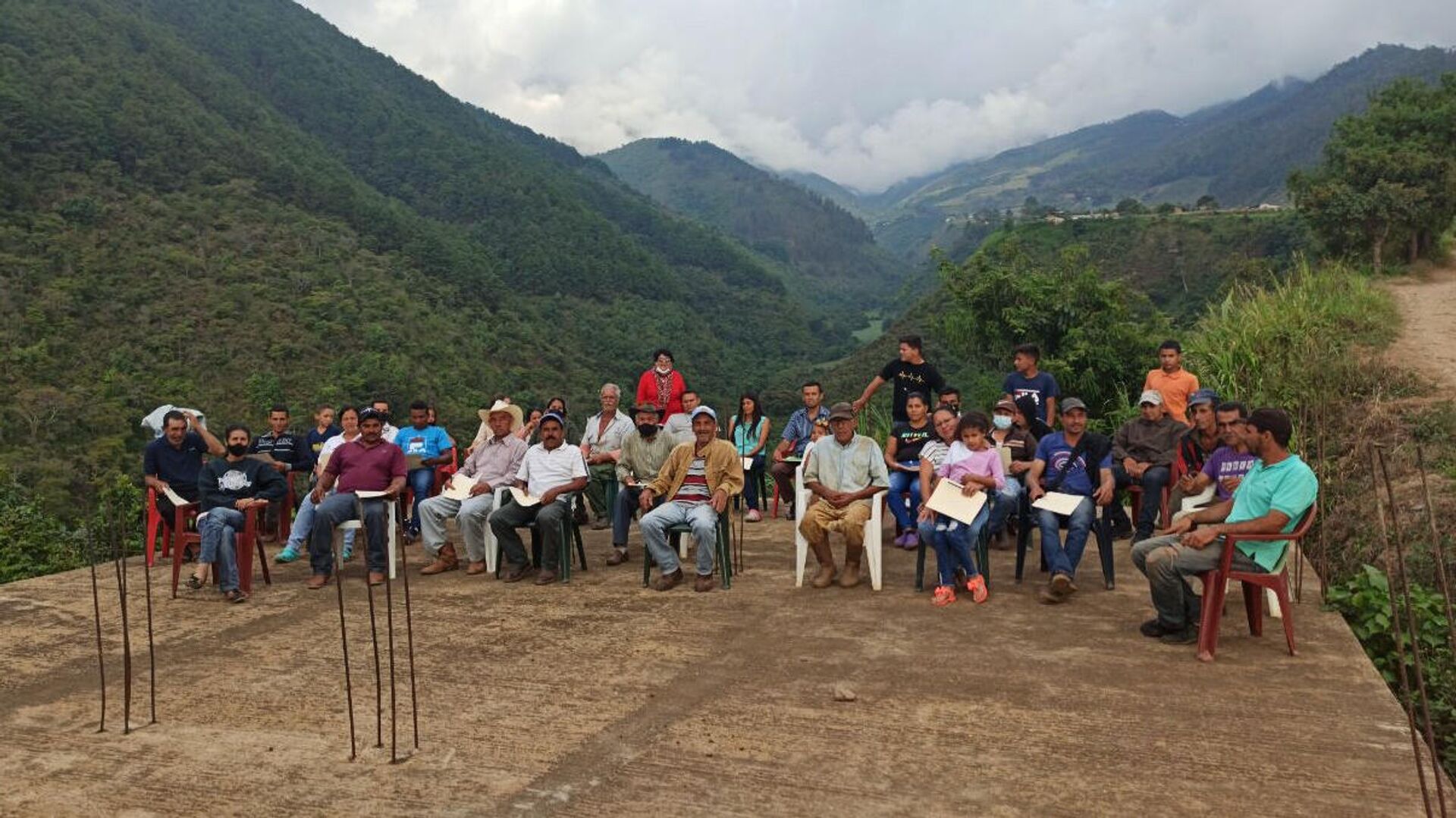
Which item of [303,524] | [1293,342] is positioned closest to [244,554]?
[303,524]

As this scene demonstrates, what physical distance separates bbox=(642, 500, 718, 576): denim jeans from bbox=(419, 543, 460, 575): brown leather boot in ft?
5.35

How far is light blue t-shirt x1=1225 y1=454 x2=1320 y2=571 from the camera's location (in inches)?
171

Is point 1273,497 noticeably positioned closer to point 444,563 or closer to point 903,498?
point 903,498

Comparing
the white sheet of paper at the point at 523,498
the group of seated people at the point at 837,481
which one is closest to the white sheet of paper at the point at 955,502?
the group of seated people at the point at 837,481

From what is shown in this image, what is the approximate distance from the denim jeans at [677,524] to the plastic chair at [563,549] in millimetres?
584

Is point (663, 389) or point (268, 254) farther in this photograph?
point (268, 254)

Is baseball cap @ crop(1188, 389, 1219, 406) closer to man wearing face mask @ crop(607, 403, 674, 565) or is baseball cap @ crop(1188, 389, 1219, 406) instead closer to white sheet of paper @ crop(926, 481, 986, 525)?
white sheet of paper @ crop(926, 481, 986, 525)

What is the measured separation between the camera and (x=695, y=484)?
20.6ft

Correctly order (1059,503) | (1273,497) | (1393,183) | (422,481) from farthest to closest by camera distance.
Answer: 1. (1393,183)
2. (422,481)
3. (1059,503)
4. (1273,497)

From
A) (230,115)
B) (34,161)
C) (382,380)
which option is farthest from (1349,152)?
(230,115)

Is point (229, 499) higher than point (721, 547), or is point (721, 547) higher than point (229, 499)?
point (229, 499)

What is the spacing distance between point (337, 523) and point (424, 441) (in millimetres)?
1617

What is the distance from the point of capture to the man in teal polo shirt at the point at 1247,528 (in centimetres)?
437

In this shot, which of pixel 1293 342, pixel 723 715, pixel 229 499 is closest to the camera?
pixel 723 715
